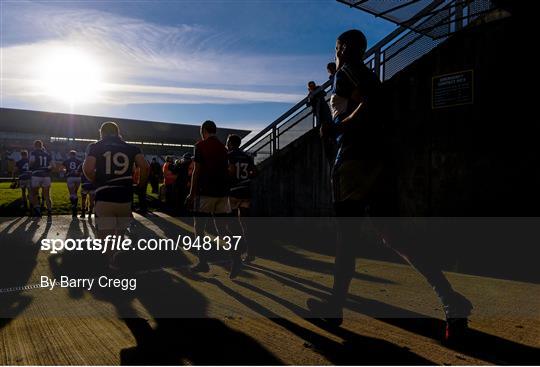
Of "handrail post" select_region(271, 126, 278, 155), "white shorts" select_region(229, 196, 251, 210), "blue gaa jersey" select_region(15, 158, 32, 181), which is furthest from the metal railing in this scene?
"blue gaa jersey" select_region(15, 158, 32, 181)

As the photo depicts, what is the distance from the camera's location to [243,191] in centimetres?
692

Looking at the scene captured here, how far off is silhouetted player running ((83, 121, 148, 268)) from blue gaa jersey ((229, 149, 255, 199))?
86.9 inches

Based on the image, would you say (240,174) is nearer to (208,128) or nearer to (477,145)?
(208,128)

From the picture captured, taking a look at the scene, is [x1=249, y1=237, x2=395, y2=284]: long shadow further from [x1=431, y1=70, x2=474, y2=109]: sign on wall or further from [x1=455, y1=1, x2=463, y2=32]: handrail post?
[x1=455, y1=1, x2=463, y2=32]: handrail post

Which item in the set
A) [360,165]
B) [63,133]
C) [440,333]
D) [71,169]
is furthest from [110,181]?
[63,133]

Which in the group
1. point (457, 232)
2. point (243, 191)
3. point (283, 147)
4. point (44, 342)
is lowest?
point (44, 342)

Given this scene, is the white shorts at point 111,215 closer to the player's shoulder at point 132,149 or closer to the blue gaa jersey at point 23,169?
the player's shoulder at point 132,149

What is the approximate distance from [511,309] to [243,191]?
4.28 meters

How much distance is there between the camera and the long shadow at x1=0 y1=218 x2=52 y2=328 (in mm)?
3818

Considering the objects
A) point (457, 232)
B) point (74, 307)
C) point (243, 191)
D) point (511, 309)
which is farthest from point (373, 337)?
point (243, 191)

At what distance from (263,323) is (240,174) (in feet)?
12.4

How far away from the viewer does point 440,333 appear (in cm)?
301

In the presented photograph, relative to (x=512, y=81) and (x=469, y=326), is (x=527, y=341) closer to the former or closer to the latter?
(x=469, y=326)

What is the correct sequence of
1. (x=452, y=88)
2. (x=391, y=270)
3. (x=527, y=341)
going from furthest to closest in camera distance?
(x=452, y=88) < (x=391, y=270) < (x=527, y=341)
